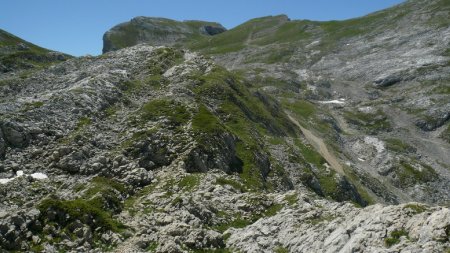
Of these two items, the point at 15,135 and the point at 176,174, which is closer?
the point at 176,174

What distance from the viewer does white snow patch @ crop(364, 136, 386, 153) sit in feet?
376

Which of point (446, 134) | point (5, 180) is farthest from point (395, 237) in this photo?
point (446, 134)

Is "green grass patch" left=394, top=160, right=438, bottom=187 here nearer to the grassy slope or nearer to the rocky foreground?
the rocky foreground

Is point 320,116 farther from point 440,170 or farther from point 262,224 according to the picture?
point 262,224

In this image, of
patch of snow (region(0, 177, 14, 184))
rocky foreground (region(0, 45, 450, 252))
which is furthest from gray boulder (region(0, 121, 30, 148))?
patch of snow (region(0, 177, 14, 184))

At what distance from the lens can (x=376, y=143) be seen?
11888 cm

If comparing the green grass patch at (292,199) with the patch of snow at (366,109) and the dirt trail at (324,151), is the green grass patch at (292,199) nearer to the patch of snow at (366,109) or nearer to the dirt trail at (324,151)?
the dirt trail at (324,151)

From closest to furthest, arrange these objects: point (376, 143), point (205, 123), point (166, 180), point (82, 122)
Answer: point (166, 180) → point (82, 122) → point (205, 123) → point (376, 143)

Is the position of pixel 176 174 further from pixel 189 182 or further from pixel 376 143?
pixel 376 143

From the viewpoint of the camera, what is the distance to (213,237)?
31.3 m

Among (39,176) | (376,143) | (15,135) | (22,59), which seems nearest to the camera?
(39,176)

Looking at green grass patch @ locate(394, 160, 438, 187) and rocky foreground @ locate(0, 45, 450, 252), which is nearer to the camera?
rocky foreground @ locate(0, 45, 450, 252)

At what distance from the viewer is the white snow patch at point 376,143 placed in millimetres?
114600

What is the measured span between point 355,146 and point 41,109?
3463 inches
